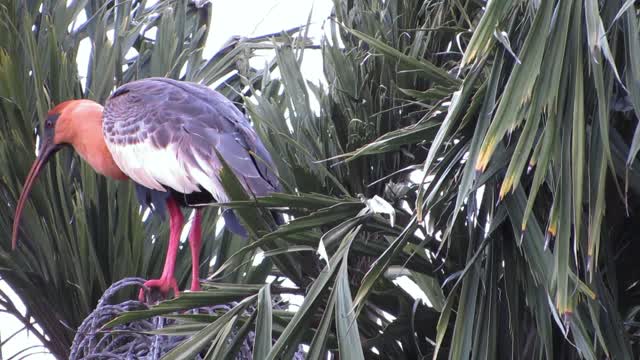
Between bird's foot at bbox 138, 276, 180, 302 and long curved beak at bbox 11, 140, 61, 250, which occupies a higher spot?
long curved beak at bbox 11, 140, 61, 250

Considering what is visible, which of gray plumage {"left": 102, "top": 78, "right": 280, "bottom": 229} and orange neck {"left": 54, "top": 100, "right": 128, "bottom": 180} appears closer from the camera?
gray plumage {"left": 102, "top": 78, "right": 280, "bottom": 229}

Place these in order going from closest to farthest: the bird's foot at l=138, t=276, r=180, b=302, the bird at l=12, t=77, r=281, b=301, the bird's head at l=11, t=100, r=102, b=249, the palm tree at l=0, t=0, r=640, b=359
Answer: the palm tree at l=0, t=0, r=640, b=359 → the bird's foot at l=138, t=276, r=180, b=302 → the bird at l=12, t=77, r=281, b=301 → the bird's head at l=11, t=100, r=102, b=249

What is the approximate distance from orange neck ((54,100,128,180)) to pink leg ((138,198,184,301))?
0.21 metres

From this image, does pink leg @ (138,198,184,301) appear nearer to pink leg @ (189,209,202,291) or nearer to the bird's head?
pink leg @ (189,209,202,291)

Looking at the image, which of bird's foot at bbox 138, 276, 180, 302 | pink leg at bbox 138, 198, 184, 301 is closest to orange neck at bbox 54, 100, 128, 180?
pink leg at bbox 138, 198, 184, 301

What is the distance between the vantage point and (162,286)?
313 cm

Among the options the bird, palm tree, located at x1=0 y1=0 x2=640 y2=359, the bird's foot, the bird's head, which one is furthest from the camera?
the bird's head

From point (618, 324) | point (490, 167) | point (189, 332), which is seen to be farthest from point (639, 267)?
point (189, 332)

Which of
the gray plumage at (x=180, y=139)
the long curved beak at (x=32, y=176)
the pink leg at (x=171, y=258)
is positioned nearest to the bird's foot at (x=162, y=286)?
the pink leg at (x=171, y=258)

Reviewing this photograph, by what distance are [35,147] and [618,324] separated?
81.2 inches

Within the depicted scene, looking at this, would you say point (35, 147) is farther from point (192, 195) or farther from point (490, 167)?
point (490, 167)

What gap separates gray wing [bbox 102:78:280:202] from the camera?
316 cm

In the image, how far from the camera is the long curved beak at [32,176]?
10.7 feet

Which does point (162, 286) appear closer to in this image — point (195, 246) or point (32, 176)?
point (195, 246)
